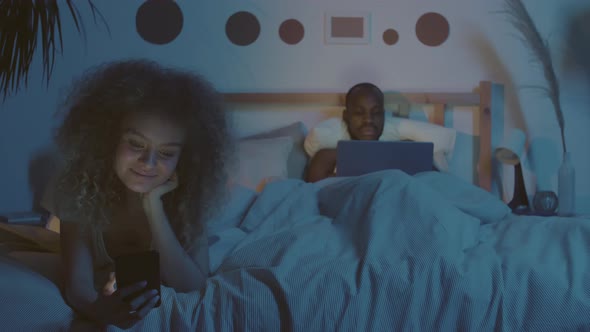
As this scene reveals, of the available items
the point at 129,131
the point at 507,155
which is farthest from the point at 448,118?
the point at 129,131

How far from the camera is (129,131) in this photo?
1021mm

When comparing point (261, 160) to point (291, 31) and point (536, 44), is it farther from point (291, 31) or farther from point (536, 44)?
point (536, 44)

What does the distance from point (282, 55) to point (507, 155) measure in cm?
105

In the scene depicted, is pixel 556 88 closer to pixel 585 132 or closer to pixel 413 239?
pixel 585 132

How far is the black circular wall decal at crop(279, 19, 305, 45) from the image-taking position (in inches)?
106

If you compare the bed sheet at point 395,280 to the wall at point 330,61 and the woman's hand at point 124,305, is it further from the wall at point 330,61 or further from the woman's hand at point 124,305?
the wall at point 330,61

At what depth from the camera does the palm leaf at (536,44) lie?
2.62 metres

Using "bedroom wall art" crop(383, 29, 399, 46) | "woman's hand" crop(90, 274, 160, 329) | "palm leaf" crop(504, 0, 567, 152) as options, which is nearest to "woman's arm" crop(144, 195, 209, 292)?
"woman's hand" crop(90, 274, 160, 329)

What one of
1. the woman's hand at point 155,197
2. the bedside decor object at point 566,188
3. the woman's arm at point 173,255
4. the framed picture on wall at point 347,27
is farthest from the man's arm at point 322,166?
the woman's hand at point 155,197

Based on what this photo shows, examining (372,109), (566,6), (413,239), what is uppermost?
(566,6)

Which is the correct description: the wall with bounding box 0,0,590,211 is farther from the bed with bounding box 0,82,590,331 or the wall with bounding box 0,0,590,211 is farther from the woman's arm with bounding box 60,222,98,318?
the woman's arm with bounding box 60,222,98,318

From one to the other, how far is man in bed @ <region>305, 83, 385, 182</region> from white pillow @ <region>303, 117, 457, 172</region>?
0.02 metres

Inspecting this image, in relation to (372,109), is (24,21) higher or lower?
higher

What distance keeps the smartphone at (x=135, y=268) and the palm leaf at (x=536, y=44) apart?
6.90 feet
